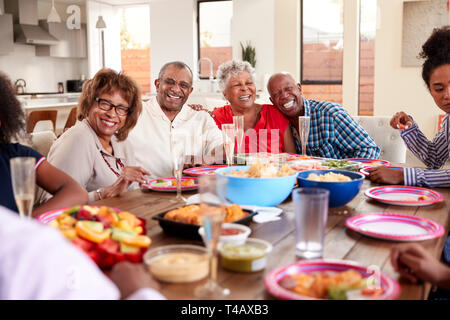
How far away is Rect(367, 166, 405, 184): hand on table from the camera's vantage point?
6.28ft

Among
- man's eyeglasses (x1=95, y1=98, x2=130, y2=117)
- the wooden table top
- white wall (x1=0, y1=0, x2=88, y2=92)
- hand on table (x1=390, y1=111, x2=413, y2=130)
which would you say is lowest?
the wooden table top

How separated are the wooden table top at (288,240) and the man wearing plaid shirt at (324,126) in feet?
3.30

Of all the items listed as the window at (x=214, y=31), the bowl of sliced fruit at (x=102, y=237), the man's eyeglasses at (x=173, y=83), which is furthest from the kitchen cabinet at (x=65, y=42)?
the bowl of sliced fruit at (x=102, y=237)

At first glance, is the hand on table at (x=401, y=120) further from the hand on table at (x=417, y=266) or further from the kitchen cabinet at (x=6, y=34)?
the kitchen cabinet at (x=6, y=34)

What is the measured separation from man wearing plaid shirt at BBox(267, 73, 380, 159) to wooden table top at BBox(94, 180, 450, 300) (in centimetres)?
100

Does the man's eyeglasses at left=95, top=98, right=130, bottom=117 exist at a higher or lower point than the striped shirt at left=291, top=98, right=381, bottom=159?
higher

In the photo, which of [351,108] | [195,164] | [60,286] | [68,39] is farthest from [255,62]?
[60,286]

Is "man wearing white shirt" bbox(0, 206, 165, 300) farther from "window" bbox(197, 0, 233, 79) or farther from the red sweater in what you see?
"window" bbox(197, 0, 233, 79)

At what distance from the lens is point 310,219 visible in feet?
3.40

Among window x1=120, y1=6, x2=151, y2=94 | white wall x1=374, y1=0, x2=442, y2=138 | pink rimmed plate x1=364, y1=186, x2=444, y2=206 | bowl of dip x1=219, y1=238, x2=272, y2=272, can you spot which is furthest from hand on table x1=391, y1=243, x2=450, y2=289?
window x1=120, y1=6, x2=151, y2=94

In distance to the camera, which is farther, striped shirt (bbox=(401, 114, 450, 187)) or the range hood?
the range hood

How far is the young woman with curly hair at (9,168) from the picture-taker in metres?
1.51

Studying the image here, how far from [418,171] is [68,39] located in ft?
26.0

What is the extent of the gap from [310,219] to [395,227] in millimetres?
405
